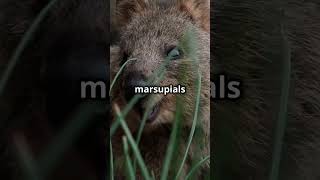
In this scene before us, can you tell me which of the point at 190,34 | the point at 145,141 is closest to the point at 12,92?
the point at 145,141

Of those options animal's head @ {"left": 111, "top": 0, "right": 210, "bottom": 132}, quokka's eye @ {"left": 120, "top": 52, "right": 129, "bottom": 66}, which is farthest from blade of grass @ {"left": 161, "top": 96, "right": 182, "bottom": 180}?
quokka's eye @ {"left": 120, "top": 52, "right": 129, "bottom": 66}

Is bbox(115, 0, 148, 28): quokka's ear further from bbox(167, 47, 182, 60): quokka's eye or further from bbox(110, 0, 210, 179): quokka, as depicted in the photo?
bbox(167, 47, 182, 60): quokka's eye

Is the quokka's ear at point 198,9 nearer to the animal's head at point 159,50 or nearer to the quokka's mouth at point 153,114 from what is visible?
the animal's head at point 159,50

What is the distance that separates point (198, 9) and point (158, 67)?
235mm

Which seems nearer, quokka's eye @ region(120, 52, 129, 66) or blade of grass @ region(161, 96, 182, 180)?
blade of grass @ region(161, 96, 182, 180)

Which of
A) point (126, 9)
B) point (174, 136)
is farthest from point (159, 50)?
point (174, 136)

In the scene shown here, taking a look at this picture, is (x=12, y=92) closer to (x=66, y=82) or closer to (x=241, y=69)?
(x=66, y=82)

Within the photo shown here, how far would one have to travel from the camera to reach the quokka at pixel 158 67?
1.81 meters

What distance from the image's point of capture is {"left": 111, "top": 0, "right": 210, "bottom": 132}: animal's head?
1811 mm

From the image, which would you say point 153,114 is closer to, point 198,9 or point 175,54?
point 175,54

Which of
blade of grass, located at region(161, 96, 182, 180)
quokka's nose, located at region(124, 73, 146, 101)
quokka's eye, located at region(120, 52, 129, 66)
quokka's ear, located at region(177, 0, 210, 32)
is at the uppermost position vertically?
quokka's ear, located at region(177, 0, 210, 32)

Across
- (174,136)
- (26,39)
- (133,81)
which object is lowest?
(174,136)

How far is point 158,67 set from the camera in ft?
5.95

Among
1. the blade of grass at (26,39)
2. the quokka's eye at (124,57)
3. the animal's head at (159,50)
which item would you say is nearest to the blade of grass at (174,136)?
the animal's head at (159,50)
